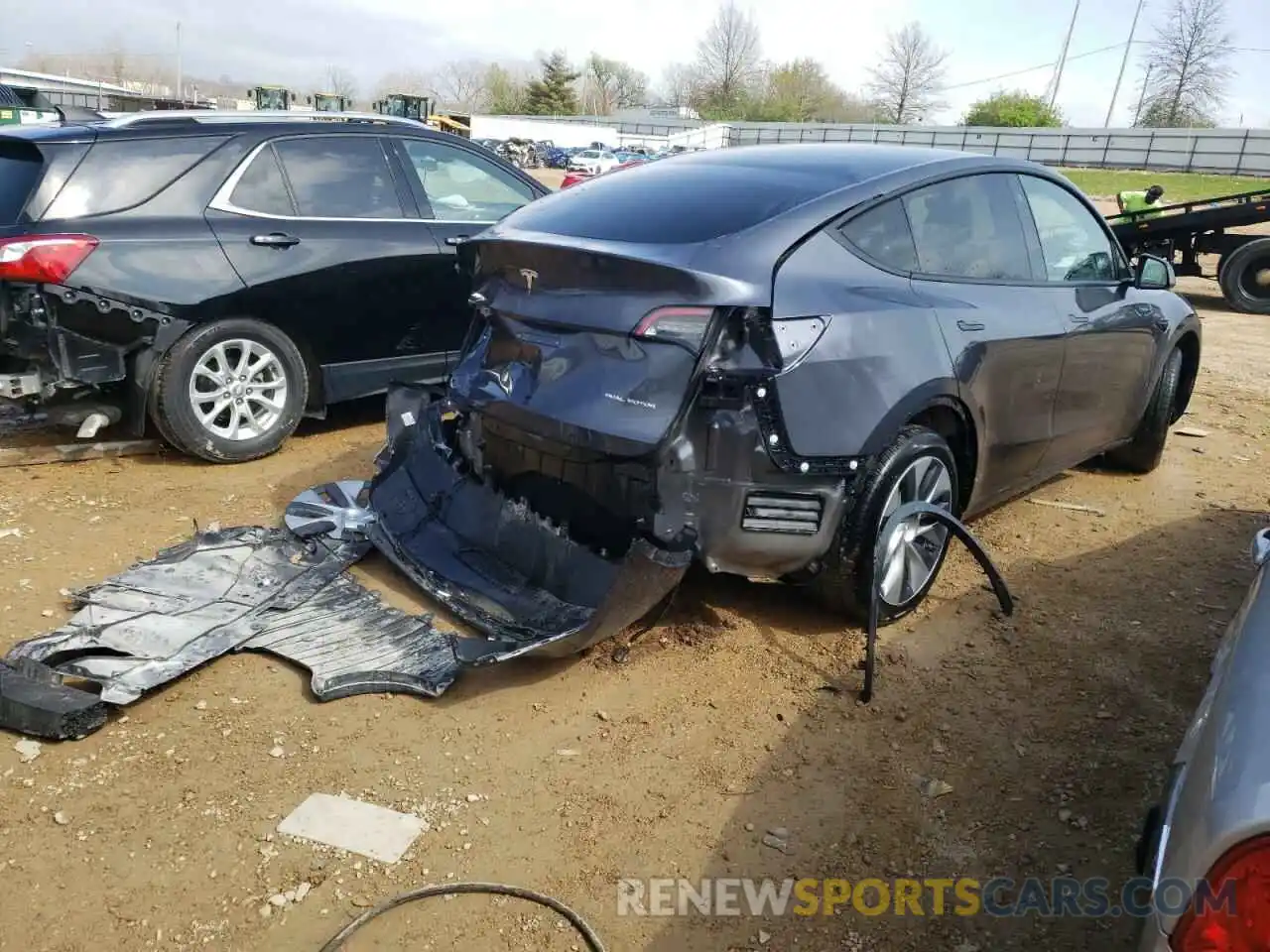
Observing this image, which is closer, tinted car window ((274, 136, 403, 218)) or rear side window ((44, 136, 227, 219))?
rear side window ((44, 136, 227, 219))

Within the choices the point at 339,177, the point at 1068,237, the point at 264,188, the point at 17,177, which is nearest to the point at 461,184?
the point at 339,177

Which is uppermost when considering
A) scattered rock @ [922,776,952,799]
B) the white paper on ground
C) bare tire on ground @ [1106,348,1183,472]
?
bare tire on ground @ [1106,348,1183,472]

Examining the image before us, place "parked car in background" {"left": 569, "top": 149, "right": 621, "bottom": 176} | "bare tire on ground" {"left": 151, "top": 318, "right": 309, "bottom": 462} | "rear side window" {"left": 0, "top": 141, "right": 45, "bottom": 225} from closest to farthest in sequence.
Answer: "rear side window" {"left": 0, "top": 141, "right": 45, "bottom": 225}
"bare tire on ground" {"left": 151, "top": 318, "right": 309, "bottom": 462}
"parked car in background" {"left": 569, "top": 149, "right": 621, "bottom": 176}

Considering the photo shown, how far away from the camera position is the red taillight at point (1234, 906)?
1.32 meters

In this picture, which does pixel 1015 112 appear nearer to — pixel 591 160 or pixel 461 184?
pixel 591 160

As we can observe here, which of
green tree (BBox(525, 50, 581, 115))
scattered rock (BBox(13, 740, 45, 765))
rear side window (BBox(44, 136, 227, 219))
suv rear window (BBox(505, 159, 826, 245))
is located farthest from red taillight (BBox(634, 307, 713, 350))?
green tree (BBox(525, 50, 581, 115))

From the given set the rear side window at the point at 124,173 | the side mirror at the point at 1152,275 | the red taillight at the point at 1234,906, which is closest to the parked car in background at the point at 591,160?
the rear side window at the point at 124,173

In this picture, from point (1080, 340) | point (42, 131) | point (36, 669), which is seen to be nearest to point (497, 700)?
point (36, 669)

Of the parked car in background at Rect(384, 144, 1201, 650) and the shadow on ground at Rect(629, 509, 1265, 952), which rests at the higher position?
the parked car in background at Rect(384, 144, 1201, 650)

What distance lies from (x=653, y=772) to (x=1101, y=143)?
50.9m

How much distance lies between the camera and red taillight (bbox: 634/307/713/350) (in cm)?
308

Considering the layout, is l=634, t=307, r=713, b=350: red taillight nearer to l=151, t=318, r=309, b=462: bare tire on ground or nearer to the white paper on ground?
the white paper on ground

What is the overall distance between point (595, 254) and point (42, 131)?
11.5 ft

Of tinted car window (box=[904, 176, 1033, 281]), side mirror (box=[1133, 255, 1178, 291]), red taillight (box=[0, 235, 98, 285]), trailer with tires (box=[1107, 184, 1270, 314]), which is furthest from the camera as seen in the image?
trailer with tires (box=[1107, 184, 1270, 314])
